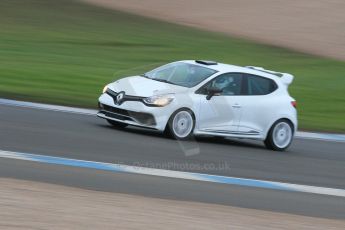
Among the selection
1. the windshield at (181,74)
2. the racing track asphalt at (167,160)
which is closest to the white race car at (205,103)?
the windshield at (181,74)

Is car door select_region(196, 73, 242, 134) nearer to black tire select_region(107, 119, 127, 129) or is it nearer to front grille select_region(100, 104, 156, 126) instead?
front grille select_region(100, 104, 156, 126)

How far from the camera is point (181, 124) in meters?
13.9

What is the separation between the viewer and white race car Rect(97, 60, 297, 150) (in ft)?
45.3

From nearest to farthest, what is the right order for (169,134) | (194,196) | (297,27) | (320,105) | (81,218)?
(81,218) < (194,196) < (169,134) < (320,105) < (297,27)

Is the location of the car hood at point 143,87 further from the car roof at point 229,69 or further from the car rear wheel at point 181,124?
the car roof at point 229,69

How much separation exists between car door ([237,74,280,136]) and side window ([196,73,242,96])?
13 cm

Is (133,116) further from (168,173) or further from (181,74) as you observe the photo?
(168,173)

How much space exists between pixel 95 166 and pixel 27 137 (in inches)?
76.6

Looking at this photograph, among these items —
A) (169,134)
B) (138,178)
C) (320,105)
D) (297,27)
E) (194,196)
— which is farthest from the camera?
(297,27)

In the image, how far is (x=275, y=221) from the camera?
348 inches

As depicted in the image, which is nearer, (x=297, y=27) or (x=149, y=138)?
(x=149, y=138)

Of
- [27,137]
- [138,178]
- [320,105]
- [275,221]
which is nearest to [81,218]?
[275,221]

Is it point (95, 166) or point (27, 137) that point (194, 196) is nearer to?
point (95, 166)

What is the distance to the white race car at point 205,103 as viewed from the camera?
13.8 meters
